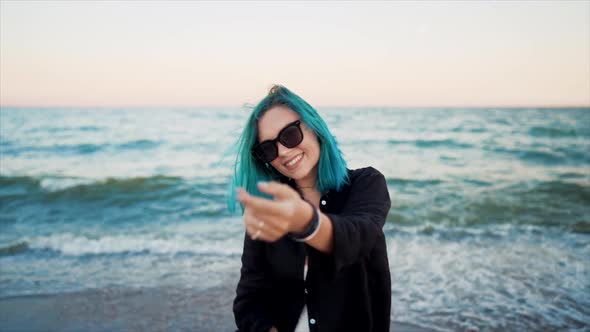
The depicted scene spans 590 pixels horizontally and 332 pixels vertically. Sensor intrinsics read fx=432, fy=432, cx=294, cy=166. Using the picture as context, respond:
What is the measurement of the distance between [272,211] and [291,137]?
1.01 metres

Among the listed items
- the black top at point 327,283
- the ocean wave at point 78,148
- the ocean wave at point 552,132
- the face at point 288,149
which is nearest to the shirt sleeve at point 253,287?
the black top at point 327,283

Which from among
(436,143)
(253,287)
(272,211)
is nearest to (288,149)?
(253,287)

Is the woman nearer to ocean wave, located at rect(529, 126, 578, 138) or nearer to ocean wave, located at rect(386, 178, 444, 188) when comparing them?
ocean wave, located at rect(386, 178, 444, 188)

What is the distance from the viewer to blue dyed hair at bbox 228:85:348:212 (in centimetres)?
228

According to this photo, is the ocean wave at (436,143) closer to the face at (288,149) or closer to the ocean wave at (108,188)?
the ocean wave at (108,188)

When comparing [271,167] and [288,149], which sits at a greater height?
[288,149]

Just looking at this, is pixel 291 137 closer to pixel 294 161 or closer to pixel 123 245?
pixel 294 161

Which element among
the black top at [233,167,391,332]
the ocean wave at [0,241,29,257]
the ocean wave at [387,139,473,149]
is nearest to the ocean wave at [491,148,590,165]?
the ocean wave at [387,139,473,149]

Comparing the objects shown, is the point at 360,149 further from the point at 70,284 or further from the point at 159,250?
the point at 70,284

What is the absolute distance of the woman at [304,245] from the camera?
2207 mm

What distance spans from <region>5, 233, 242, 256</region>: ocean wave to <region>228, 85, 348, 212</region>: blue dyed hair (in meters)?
5.10

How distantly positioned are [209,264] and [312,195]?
466 centimetres

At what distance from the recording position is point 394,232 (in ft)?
28.7

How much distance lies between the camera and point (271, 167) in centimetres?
252
